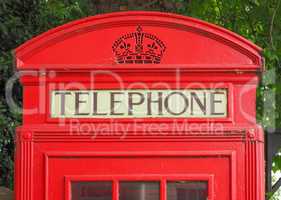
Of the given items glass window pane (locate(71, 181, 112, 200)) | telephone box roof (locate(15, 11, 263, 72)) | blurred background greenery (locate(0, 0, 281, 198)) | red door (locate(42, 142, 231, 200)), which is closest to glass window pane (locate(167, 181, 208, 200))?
red door (locate(42, 142, 231, 200))

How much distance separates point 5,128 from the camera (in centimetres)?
636

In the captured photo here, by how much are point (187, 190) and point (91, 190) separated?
414 millimetres

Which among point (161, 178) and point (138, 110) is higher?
point (138, 110)

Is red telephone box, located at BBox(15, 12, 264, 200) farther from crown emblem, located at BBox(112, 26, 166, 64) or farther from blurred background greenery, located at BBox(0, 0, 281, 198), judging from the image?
blurred background greenery, located at BBox(0, 0, 281, 198)

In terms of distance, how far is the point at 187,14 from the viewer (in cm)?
618

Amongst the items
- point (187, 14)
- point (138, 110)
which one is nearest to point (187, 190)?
point (138, 110)

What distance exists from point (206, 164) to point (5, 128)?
4107 mm

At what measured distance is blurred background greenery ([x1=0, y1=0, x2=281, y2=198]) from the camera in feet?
20.0

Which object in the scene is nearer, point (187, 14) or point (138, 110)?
point (138, 110)

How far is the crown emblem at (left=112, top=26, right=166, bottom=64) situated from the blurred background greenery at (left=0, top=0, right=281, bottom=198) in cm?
281

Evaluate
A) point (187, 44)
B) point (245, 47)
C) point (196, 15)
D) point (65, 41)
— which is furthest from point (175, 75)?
point (196, 15)

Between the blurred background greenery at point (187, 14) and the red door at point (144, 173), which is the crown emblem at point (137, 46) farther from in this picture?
Result: the blurred background greenery at point (187, 14)

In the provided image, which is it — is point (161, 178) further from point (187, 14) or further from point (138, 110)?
point (187, 14)

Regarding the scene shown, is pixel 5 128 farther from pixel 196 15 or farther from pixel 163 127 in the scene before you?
pixel 163 127
